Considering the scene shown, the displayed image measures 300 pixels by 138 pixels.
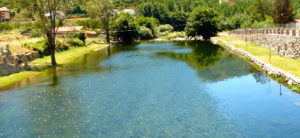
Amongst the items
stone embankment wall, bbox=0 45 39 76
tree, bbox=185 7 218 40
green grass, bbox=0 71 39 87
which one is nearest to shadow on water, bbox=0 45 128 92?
green grass, bbox=0 71 39 87

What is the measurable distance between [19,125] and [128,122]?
791 cm

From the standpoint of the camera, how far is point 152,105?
28.4 m

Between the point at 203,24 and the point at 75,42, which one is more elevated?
the point at 203,24

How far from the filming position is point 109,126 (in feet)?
76.8

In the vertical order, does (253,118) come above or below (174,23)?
below

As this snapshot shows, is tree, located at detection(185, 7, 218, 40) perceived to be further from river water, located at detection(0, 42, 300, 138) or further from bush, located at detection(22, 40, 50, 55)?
river water, located at detection(0, 42, 300, 138)

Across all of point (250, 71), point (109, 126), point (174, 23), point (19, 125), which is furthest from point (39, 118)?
point (174, 23)

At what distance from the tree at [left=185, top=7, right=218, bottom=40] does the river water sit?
67.3m

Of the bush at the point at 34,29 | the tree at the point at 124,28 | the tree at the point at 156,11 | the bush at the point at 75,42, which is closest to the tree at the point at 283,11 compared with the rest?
the tree at the point at 124,28


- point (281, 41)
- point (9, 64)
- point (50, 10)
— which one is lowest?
point (9, 64)

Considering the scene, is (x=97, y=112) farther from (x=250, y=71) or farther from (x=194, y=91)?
(x=250, y=71)

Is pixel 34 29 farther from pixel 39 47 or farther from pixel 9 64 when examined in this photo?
pixel 9 64

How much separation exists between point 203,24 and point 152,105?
278 feet

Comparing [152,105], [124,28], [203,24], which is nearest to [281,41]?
[152,105]
